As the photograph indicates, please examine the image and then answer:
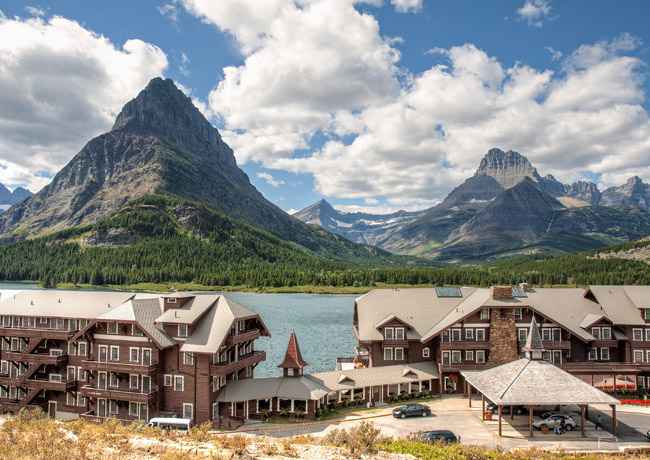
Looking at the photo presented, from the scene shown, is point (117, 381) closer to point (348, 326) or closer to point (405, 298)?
point (405, 298)

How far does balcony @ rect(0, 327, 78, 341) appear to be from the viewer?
55562 millimetres

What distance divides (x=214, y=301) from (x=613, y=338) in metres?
50.9

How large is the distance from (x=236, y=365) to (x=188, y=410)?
6.60 metres

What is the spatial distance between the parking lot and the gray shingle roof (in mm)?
2970

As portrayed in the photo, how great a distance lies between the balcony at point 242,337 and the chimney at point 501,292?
30103 mm

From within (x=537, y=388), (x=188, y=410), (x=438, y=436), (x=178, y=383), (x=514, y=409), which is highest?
(x=537, y=388)

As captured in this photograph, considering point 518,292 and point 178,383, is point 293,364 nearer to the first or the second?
point 178,383

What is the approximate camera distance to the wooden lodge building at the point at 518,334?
57562 mm

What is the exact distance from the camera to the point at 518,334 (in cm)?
5859

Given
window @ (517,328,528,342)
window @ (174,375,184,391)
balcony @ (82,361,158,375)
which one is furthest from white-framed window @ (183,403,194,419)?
window @ (517,328,528,342)

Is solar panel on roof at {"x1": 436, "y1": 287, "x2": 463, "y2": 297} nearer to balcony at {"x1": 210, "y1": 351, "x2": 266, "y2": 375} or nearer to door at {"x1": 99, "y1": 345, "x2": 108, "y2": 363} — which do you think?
balcony at {"x1": 210, "y1": 351, "x2": 266, "y2": 375}

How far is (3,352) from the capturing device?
59.5 m

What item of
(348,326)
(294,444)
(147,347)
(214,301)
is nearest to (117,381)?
(147,347)

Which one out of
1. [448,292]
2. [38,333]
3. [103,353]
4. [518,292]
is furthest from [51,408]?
[518,292]
